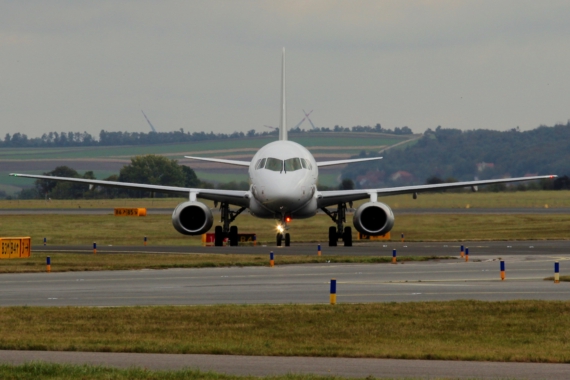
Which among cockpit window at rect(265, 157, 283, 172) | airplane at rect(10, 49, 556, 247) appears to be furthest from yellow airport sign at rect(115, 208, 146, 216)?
cockpit window at rect(265, 157, 283, 172)

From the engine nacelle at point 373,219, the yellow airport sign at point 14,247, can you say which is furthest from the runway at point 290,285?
the engine nacelle at point 373,219

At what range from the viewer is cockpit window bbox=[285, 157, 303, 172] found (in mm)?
42812

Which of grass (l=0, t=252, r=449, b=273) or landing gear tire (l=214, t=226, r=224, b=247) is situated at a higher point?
landing gear tire (l=214, t=226, r=224, b=247)

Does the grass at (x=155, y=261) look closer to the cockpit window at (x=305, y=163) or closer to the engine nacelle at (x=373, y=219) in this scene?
the cockpit window at (x=305, y=163)

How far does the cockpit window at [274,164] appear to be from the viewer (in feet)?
140

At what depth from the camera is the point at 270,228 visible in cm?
6388

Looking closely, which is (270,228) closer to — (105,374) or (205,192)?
(205,192)

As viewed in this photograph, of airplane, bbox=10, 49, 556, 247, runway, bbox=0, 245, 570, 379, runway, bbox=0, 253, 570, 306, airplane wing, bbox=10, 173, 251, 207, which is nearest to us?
runway, bbox=0, 245, 570, 379

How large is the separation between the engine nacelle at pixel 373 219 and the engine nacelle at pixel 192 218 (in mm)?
6268

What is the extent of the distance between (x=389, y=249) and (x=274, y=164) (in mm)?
6535

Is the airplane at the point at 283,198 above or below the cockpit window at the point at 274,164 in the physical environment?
below

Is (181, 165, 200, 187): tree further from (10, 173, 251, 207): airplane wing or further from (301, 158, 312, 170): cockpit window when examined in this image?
(301, 158, 312, 170): cockpit window

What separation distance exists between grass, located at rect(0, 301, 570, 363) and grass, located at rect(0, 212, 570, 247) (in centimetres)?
3106

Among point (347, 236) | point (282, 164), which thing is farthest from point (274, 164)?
point (347, 236)
